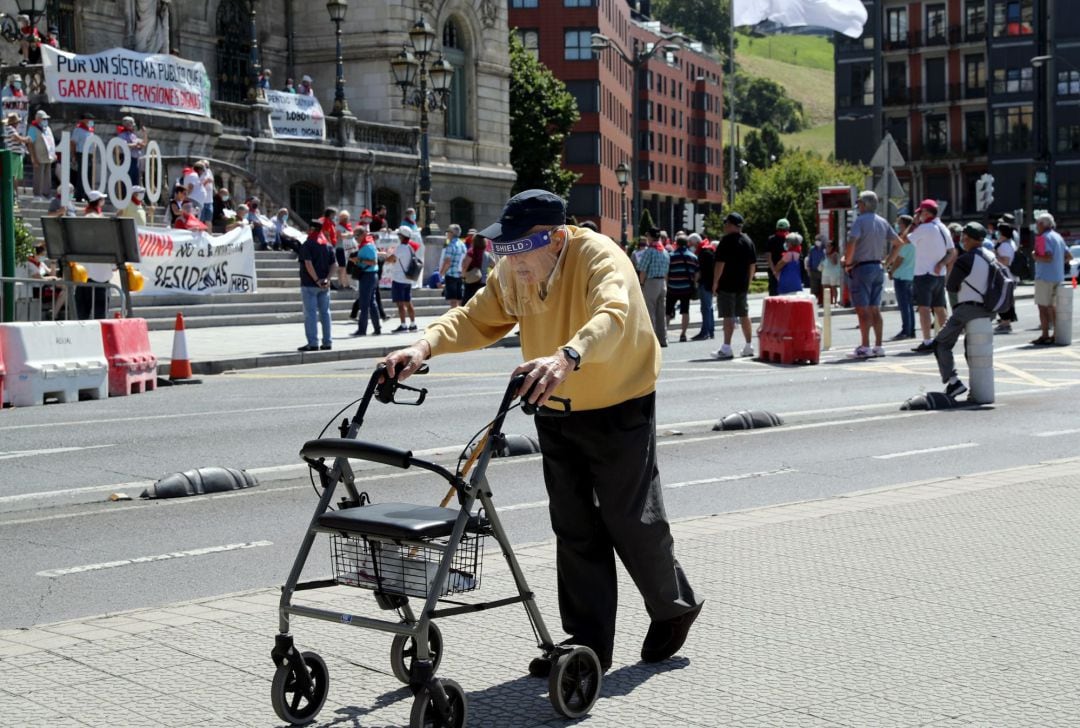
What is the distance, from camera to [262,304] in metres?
29.5

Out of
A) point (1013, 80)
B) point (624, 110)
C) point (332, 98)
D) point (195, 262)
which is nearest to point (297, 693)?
point (195, 262)

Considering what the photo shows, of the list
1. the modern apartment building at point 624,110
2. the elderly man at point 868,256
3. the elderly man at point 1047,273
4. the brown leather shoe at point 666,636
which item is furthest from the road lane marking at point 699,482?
the modern apartment building at point 624,110

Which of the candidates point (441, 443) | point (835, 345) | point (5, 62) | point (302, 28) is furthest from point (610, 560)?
point (302, 28)

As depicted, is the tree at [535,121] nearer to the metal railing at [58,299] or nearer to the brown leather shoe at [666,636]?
the metal railing at [58,299]

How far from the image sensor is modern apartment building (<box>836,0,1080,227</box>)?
90750 mm

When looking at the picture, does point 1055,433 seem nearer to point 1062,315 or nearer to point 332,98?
point 1062,315

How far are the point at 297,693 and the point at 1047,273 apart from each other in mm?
20540

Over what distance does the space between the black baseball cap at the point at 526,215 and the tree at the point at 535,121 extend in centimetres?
6686

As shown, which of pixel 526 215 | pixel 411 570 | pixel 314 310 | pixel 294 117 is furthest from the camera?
pixel 294 117

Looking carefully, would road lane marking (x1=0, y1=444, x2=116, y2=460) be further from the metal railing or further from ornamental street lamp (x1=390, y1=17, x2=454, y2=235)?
ornamental street lamp (x1=390, y1=17, x2=454, y2=235)

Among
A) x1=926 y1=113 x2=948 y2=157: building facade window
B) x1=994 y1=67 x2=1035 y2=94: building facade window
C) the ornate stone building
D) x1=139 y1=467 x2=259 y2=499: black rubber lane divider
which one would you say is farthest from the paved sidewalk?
x1=926 y1=113 x2=948 y2=157: building facade window

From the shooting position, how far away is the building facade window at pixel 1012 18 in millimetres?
91625

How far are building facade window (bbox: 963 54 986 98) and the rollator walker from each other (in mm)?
95726

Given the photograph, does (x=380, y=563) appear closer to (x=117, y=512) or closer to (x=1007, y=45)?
(x=117, y=512)
